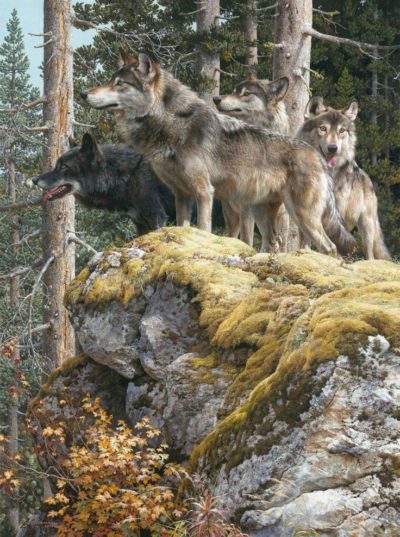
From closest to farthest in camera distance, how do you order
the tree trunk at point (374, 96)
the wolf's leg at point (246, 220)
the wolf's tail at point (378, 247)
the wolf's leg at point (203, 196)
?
the wolf's leg at point (203, 196), the wolf's leg at point (246, 220), the wolf's tail at point (378, 247), the tree trunk at point (374, 96)

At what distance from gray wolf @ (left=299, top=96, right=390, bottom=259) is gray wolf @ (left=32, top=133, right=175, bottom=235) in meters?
1.99

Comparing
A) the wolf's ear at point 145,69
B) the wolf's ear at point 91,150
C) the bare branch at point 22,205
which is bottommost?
the bare branch at point 22,205

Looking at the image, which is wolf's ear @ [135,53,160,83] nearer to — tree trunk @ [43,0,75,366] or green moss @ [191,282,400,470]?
green moss @ [191,282,400,470]

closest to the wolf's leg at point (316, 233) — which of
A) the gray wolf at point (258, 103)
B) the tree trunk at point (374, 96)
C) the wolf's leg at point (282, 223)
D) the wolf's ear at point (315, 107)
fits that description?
the wolf's leg at point (282, 223)

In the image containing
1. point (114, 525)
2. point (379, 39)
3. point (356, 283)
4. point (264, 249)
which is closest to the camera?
point (114, 525)

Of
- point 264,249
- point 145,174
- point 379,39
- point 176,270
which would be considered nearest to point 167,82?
point 145,174

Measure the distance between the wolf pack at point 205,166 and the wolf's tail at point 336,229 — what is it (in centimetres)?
1

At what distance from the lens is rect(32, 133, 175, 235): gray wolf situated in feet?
31.6

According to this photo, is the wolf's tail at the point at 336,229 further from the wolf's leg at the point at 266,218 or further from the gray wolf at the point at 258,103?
the gray wolf at the point at 258,103

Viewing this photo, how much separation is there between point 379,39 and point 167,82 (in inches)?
699

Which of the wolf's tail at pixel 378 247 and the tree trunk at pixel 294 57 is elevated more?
the tree trunk at pixel 294 57

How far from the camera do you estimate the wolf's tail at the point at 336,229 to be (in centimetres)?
919

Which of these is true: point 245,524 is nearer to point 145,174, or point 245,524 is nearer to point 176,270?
point 176,270

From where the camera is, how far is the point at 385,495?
12.9 feet
